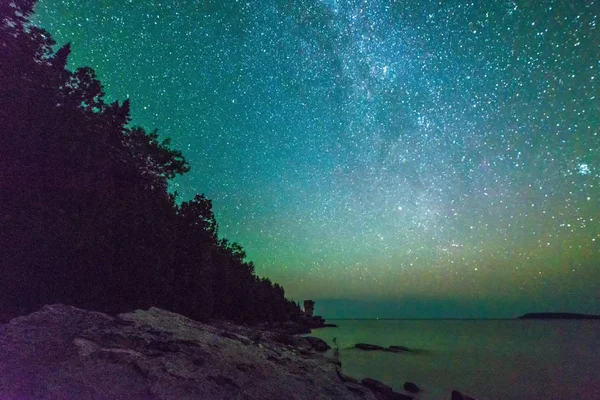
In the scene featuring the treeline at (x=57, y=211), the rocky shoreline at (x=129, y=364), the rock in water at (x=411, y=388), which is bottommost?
the rock in water at (x=411, y=388)

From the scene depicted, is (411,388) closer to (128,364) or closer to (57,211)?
(128,364)

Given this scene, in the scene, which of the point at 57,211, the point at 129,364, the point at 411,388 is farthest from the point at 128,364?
the point at 411,388

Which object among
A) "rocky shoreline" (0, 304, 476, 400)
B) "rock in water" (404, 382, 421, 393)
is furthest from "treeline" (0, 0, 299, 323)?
"rock in water" (404, 382, 421, 393)

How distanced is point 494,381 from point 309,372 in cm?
2255

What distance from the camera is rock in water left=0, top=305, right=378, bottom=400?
638 cm

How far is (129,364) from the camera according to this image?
7102 mm

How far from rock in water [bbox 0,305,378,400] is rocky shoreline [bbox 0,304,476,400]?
0.05 ft

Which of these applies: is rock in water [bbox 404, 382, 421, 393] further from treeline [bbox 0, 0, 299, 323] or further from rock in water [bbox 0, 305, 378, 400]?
treeline [bbox 0, 0, 299, 323]

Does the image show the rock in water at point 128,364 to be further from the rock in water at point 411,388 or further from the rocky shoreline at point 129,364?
the rock in water at point 411,388

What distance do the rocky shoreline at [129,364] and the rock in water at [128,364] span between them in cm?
2

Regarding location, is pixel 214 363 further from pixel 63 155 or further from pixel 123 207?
pixel 123 207

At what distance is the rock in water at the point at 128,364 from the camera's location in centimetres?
638

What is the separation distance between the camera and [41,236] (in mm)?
13164

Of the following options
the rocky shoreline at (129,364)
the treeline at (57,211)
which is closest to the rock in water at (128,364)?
the rocky shoreline at (129,364)
